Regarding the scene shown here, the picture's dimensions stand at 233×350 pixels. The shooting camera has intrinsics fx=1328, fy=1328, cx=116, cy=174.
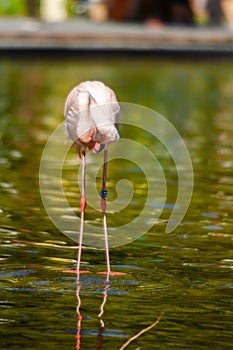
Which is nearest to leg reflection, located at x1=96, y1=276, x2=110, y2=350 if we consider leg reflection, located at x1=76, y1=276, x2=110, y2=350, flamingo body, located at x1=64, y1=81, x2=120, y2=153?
leg reflection, located at x1=76, y1=276, x2=110, y2=350

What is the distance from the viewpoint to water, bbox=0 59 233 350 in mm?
5914

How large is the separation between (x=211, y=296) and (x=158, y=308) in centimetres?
41

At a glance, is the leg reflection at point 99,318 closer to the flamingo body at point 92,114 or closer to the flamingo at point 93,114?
the flamingo at point 93,114

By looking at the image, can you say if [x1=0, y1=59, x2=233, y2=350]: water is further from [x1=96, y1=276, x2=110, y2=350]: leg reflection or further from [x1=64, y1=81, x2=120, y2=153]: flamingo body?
[x1=64, y1=81, x2=120, y2=153]: flamingo body

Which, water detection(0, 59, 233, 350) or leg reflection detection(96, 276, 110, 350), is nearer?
leg reflection detection(96, 276, 110, 350)

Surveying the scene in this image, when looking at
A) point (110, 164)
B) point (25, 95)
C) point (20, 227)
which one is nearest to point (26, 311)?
point (20, 227)

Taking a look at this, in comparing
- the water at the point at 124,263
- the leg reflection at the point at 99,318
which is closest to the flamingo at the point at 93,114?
the leg reflection at the point at 99,318

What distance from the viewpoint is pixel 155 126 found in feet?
49.7

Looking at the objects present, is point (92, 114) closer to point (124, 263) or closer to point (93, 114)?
point (93, 114)

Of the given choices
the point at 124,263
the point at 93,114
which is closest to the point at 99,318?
the point at 93,114

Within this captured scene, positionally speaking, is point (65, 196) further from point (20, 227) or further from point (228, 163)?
point (228, 163)

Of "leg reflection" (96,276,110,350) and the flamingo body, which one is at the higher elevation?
the flamingo body

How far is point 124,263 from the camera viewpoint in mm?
7594

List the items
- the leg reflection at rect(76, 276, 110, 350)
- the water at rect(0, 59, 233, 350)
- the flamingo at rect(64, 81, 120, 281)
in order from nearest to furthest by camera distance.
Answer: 1. the leg reflection at rect(76, 276, 110, 350)
2. the water at rect(0, 59, 233, 350)
3. the flamingo at rect(64, 81, 120, 281)
